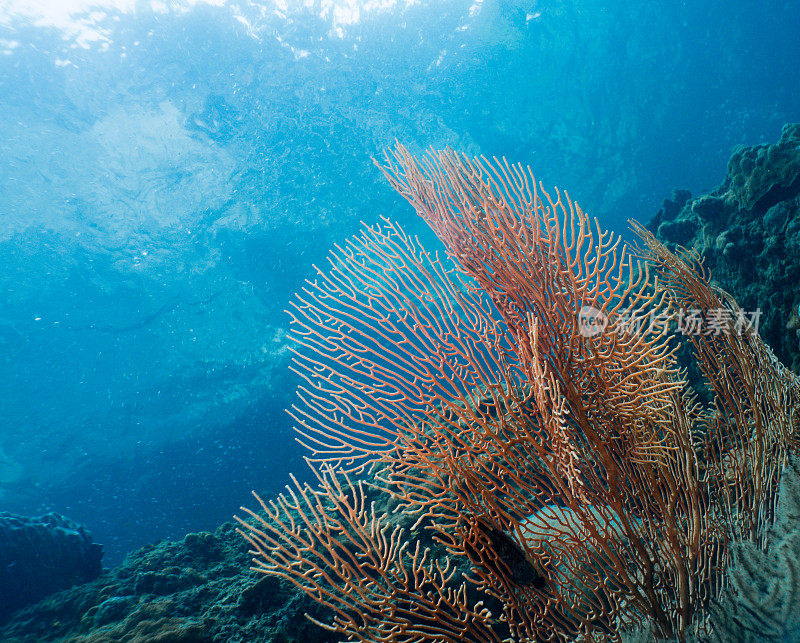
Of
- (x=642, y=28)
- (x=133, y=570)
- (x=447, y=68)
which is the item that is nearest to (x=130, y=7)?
(x=447, y=68)

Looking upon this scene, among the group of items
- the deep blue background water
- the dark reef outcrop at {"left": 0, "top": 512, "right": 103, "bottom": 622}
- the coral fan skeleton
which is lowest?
the coral fan skeleton

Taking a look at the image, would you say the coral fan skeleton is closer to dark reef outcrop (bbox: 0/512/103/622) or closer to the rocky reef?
the rocky reef

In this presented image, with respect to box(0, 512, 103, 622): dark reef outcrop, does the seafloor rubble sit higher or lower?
lower

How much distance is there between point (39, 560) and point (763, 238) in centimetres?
1376

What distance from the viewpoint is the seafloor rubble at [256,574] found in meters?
3.85

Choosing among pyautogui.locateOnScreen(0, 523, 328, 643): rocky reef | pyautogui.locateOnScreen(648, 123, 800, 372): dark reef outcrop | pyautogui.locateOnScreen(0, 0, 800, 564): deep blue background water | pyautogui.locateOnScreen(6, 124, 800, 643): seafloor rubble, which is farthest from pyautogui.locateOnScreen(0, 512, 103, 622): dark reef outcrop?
pyautogui.locateOnScreen(648, 123, 800, 372): dark reef outcrop

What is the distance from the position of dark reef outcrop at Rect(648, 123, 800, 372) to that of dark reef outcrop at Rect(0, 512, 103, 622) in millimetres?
12009

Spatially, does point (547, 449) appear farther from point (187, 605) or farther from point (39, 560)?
point (39, 560)

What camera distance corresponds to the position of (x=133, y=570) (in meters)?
6.10

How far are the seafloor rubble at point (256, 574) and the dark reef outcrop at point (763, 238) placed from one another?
2cm

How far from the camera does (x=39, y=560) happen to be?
7.27 metres

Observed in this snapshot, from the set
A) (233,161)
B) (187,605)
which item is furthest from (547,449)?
(233,161)

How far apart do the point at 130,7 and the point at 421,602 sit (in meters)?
20.1

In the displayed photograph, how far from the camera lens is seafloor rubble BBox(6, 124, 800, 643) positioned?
3.85 metres
